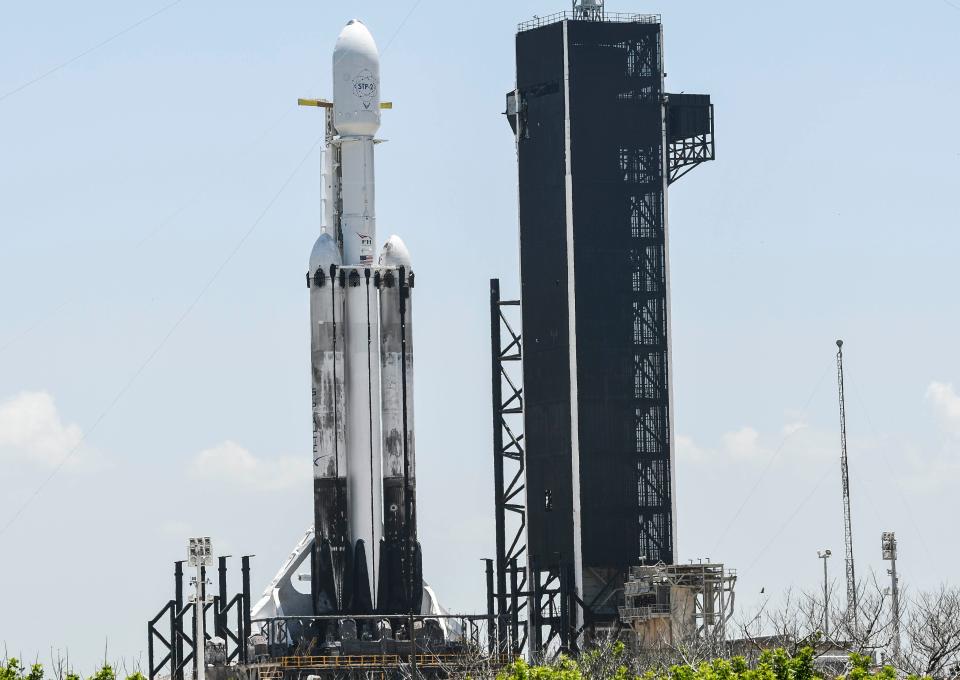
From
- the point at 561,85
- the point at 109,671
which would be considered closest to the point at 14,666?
the point at 109,671

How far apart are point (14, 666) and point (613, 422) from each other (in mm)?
52112

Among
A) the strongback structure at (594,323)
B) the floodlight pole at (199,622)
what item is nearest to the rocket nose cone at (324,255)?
the strongback structure at (594,323)

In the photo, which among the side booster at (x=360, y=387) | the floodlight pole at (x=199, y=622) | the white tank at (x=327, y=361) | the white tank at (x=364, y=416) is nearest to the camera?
the floodlight pole at (x=199, y=622)

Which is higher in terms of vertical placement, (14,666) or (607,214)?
(607,214)

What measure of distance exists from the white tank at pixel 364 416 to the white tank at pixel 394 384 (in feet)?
1.21

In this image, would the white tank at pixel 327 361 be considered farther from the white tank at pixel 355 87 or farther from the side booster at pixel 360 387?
the white tank at pixel 355 87

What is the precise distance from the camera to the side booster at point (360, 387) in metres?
111

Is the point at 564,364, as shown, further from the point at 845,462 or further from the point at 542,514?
the point at 845,462

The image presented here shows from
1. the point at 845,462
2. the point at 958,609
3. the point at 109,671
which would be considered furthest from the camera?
the point at 845,462

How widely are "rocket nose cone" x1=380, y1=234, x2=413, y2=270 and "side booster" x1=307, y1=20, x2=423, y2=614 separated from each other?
49mm

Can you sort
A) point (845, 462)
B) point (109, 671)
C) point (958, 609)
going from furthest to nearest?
point (845, 462) < point (958, 609) < point (109, 671)

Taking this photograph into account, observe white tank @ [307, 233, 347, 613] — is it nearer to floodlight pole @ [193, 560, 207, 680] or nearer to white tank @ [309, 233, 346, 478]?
white tank @ [309, 233, 346, 478]

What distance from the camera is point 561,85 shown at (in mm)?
119625

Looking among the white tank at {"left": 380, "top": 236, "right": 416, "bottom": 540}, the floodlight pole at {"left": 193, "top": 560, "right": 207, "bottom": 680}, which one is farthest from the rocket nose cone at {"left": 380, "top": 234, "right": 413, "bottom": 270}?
the floodlight pole at {"left": 193, "top": 560, "right": 207, "bottom": 680}
